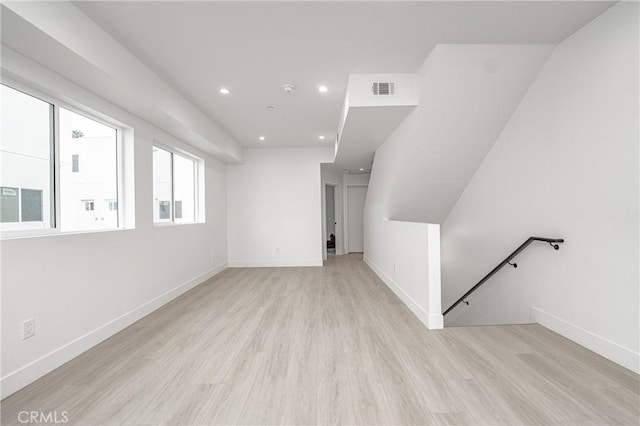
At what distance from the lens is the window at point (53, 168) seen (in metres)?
1.90

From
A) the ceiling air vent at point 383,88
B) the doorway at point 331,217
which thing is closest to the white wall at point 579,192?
the ceiling air vent at point 383,88

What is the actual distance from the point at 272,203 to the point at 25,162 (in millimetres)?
4106

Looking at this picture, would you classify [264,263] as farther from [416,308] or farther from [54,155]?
[54,155]

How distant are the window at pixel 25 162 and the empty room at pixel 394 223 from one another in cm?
1

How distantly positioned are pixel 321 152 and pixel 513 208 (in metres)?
3.81

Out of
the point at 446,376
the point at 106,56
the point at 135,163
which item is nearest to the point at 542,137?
the point at 446,376

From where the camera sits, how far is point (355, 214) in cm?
806

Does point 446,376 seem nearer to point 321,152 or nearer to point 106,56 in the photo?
point 106,56

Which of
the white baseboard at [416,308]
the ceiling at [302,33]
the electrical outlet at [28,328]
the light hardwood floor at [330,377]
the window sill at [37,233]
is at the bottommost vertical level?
the light hardwood floor at [330,377]

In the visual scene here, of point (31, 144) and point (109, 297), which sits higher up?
point (31, 144)

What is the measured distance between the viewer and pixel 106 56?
211cm

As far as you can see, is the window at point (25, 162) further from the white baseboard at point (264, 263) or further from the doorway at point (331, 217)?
the doorway at point (331, 217)

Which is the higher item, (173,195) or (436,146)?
(436,146)

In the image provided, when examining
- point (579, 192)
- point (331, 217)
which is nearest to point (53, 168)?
point (579, 192)
